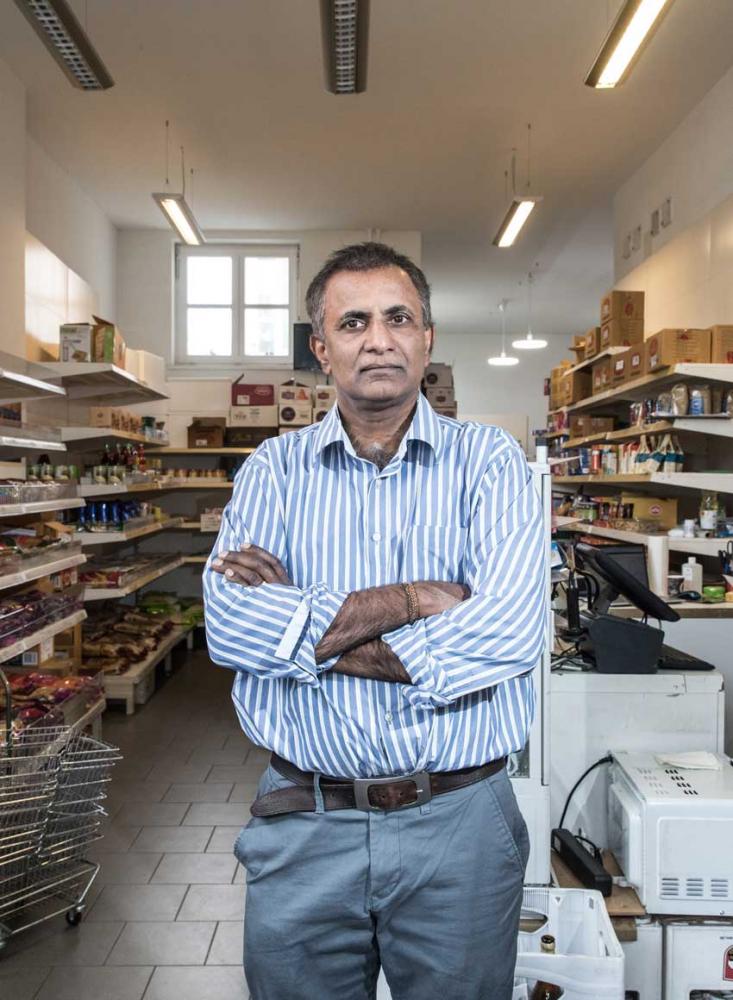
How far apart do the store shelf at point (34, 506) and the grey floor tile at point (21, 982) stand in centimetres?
181

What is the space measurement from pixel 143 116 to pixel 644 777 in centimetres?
609

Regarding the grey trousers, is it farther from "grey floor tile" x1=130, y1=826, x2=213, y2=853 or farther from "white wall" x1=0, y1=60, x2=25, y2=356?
"white wall" x1=0, y1=60, x2=25, y2=356

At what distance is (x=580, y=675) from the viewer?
2.51 metres

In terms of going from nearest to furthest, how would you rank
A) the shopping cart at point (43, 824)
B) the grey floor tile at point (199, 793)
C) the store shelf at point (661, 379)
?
the shopping cart at point (43, 824) < the grey floor tile at point (199, 793) < the store shelf at point (661, 379)

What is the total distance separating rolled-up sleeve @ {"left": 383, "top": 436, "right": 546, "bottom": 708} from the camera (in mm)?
1407

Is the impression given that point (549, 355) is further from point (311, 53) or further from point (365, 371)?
point (365, 371)

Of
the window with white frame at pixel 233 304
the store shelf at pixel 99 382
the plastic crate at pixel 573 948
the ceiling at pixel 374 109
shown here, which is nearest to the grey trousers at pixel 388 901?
the plastic crate at pixel 573 948

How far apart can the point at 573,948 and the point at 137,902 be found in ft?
5.68

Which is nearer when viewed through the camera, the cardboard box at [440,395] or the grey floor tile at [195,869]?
the grey floor tile at [195,869]

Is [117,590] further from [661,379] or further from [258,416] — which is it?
[661,379]

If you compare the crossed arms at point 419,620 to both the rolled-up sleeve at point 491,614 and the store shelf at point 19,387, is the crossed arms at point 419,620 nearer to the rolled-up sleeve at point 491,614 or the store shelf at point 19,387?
→ the rolled-up sleeve at point 491,614

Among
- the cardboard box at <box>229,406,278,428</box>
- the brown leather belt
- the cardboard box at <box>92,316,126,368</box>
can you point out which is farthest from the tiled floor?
the cardboard box at <box>229,406,278,428</box>

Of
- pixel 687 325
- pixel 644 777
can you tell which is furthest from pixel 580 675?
pixel 687 325

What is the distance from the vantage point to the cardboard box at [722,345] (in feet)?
16.3
